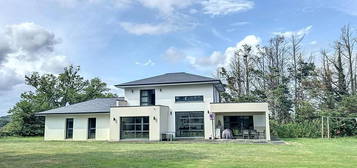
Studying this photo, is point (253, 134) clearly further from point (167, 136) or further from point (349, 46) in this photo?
point (349, 46)

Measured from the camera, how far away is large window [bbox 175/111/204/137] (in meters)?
24.2

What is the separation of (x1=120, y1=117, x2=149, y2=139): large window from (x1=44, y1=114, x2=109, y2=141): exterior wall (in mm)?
2035

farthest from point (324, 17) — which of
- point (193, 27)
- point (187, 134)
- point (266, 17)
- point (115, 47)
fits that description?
point (115, 47)

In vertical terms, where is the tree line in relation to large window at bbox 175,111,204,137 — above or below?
above

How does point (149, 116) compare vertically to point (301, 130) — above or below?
above

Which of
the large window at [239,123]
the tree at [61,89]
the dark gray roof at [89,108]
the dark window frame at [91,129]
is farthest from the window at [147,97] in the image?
the tree at [61,89]

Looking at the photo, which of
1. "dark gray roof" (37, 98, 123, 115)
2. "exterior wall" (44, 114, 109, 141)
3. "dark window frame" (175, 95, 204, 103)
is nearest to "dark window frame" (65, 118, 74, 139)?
"exterior wall" (44, 114, 109, 141)

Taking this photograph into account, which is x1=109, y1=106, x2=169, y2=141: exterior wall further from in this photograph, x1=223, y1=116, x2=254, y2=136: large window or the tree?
the tree

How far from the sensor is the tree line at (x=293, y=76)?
33.5m

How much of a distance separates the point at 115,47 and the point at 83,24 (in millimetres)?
3841

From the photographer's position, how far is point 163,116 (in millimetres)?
24031

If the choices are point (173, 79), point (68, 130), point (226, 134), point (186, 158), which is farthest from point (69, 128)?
point (186, 158)

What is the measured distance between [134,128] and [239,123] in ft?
27.5

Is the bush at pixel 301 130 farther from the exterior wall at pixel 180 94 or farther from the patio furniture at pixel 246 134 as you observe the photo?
the exterior wall at pixel 180 94
